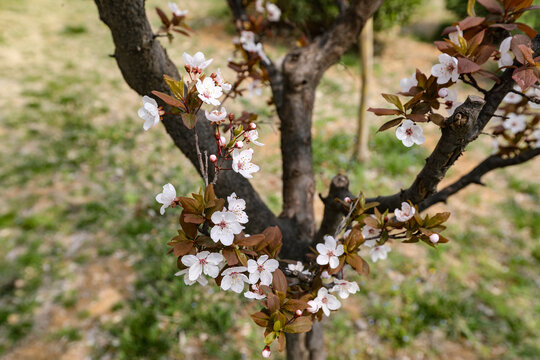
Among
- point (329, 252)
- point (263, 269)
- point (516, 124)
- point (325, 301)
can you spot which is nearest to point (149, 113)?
point (263, 269)

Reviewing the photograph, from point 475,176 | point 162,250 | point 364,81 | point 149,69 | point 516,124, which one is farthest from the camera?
point 364,81

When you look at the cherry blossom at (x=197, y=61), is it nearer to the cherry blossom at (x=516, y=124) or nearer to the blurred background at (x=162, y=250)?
the blurred background at (x=162, y=250)

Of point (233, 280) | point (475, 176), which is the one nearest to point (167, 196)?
point (233, 280)

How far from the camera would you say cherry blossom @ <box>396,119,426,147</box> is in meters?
1.05

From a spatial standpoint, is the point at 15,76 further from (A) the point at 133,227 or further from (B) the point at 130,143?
(A) the point at 133,227

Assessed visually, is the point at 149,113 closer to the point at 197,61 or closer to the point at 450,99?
the point at 197,61

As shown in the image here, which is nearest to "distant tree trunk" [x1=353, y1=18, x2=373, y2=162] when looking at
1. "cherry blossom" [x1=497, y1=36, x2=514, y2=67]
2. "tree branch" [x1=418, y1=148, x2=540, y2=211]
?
"tree branch" [x1=418, y1=148, x2=540, y2=211]

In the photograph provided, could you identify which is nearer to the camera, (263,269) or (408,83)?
(263,269)

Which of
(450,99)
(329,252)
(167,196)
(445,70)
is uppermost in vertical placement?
(445,70)

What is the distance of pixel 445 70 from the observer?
3.34 feet

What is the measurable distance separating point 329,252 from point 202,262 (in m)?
0.48

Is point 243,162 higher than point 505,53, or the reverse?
point 505,53

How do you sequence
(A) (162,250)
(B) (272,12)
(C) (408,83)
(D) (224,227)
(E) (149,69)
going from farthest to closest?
1. (A) (162,250)
2. (B) (272,12)
3. (E) (149,69)
4. (C) (408,83)
5. (D) (224,227)

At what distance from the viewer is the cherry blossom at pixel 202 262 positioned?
0.97 meters
